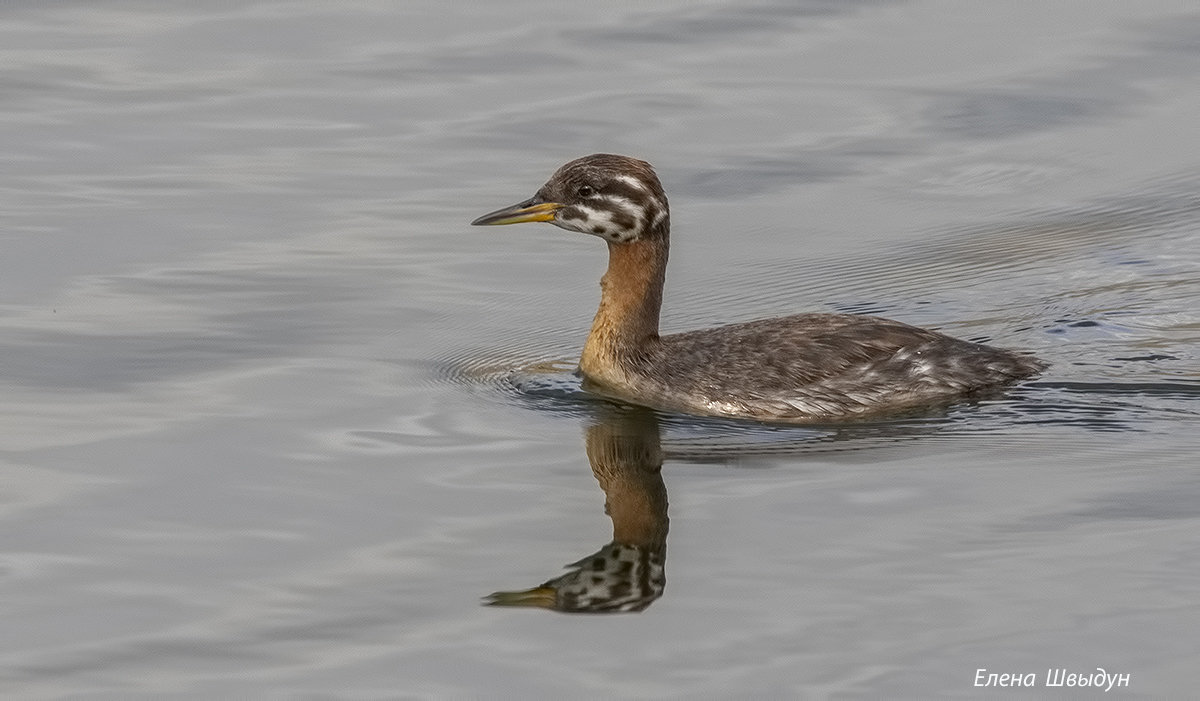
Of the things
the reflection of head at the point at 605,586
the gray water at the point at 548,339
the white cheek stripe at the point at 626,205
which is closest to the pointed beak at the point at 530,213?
the white cheek stripe at the point at 626,205

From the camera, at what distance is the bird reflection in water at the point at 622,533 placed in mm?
9828

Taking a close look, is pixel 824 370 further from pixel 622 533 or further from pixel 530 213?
pixel 622 533

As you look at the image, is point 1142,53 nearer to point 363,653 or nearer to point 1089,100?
point 1089,100

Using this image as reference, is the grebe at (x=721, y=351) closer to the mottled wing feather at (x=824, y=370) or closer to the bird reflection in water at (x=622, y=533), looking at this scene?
the mottled wing feather at (x=824, y=370)

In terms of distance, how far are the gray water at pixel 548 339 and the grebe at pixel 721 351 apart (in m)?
0.28

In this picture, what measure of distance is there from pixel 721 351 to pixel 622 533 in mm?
2551

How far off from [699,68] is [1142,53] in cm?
454

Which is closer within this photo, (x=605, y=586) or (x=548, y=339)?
(x=605, y=586)

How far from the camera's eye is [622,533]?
1097 centimetres

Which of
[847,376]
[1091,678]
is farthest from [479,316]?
[1091,678]

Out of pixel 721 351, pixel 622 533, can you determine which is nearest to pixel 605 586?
pixel 622 533

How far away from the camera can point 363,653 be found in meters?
9.17

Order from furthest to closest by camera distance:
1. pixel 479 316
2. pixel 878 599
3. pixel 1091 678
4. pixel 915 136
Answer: pixel 915 136 → pixel 479 316 → pixel 878 599 → pixel 1091 678

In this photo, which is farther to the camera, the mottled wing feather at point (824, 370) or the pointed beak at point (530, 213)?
the pointed beak at point (530, 213)
